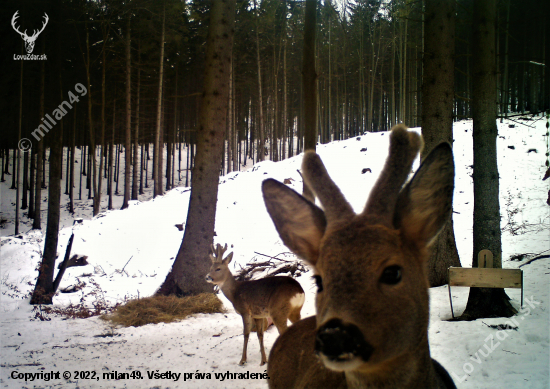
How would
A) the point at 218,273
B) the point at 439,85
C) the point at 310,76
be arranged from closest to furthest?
the point at 439,85 → the point at 218,273 → the point at 310,76

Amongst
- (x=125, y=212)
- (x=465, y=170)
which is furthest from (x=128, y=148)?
(x=465, y=170)

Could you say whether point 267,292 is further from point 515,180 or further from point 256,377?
point 515,180

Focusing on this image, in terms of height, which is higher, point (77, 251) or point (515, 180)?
point (515, 180)

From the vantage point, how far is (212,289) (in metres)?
8.17

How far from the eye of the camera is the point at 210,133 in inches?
329

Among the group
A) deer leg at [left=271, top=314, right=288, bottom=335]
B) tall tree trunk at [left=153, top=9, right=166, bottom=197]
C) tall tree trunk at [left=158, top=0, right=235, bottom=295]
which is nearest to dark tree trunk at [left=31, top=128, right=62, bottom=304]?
tall tree trunk at [left=158, top=0, right=235, bottom=295]

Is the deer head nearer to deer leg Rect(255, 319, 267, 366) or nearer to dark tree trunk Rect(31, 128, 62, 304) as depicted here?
deer leg Rect(255, 319, 267, 366)

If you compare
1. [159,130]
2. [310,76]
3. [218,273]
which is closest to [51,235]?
[218,273]

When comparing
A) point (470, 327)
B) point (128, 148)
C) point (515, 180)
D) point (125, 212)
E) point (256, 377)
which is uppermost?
point (128, 148)

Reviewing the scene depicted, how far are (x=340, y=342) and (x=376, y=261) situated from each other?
1.12ft

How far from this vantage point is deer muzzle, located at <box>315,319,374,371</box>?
113cm

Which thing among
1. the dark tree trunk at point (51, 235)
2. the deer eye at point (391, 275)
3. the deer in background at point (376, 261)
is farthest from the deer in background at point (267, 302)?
the dark tree trunk at point (51, 235)

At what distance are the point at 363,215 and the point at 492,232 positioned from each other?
5226 millimetres

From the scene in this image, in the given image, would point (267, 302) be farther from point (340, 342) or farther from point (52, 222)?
point (52, 222)
